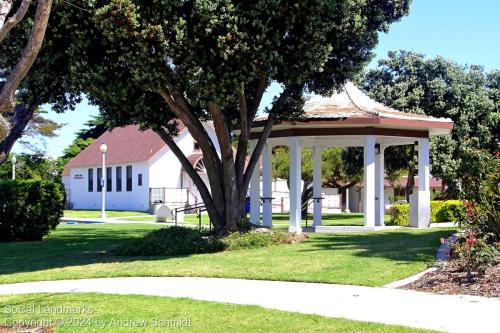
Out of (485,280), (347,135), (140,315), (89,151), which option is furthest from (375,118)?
(89,151)

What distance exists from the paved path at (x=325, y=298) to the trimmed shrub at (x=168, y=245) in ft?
11.3

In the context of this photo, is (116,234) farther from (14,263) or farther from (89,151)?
(89,151)

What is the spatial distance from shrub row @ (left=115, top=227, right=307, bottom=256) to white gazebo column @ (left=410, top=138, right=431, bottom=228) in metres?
6.91

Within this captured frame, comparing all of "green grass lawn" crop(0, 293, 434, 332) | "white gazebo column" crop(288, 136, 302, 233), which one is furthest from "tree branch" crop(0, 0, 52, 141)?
"white gazebo column" crop(288, 136, 302, 233)

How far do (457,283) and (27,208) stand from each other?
46.6 ft

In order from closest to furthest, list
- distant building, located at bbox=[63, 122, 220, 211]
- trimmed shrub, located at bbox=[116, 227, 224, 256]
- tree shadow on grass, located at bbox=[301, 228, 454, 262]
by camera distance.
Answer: tree shadow on grass, located at bbox=[301, 228, 454, 262], trimmed shrub, located at bbox=[116, 227, 224, 256], distant building, located at bbox=[63, 122, 220, 211]

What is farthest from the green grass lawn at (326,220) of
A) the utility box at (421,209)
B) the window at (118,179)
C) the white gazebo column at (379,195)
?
the window at (118,179)

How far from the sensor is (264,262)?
1269 centimetres

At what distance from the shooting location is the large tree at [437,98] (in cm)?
3186

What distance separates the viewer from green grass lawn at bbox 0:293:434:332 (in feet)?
23.6

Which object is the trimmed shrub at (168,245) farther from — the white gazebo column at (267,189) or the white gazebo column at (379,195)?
the white gazebo column at (379,195)

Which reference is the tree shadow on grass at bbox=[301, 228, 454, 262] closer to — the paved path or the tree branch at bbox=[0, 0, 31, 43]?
the paved path

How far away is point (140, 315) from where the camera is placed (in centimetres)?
797

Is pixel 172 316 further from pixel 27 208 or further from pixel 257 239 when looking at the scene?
pixel 27 208
